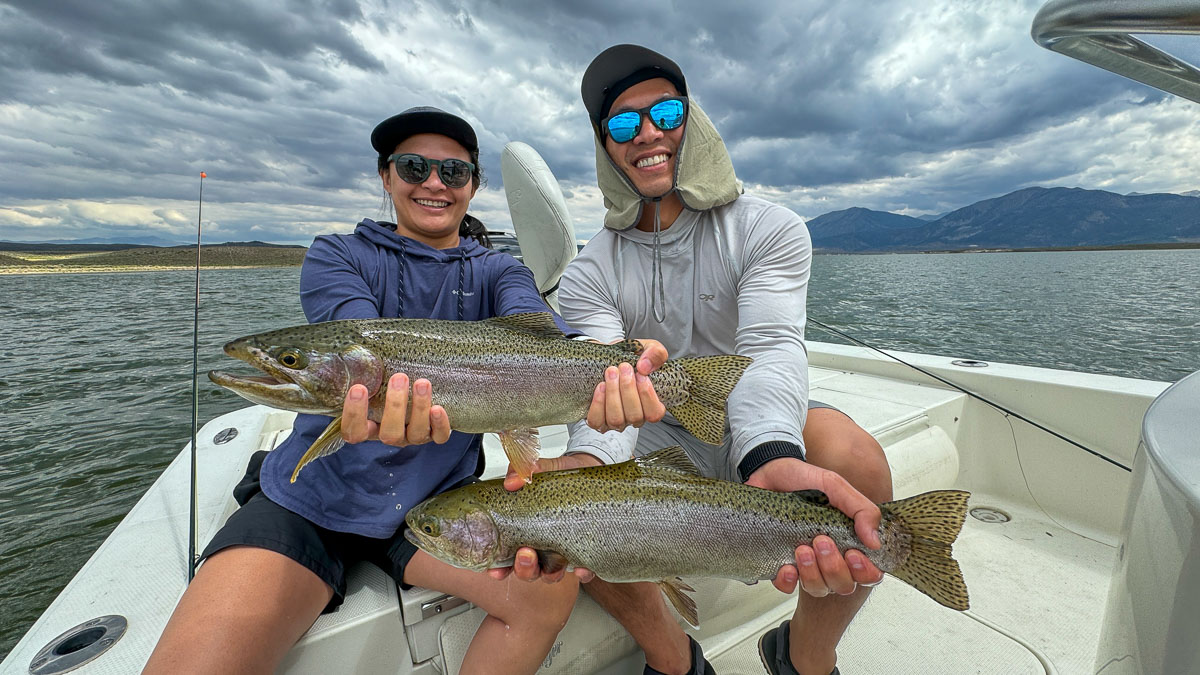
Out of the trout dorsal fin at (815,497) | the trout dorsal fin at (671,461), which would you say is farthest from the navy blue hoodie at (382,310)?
the trout dorsal fin at (815,497)

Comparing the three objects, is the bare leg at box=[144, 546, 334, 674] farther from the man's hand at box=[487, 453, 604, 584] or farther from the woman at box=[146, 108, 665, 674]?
the man's hand at box=[487, 453, 604, 584]

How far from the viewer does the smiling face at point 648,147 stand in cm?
350

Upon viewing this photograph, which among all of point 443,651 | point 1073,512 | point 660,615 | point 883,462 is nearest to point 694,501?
point 660,615

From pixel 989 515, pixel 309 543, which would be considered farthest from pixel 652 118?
pixel 989 515

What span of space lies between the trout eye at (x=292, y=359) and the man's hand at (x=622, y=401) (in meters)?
1.16

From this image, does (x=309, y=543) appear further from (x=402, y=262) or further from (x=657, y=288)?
(x=657, y=288)

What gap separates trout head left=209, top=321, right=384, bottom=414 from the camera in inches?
87.0

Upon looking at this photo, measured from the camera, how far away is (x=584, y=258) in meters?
3.97

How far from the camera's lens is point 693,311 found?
3719mm

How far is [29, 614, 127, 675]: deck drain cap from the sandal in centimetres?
307

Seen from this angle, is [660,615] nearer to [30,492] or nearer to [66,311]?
[30,492]

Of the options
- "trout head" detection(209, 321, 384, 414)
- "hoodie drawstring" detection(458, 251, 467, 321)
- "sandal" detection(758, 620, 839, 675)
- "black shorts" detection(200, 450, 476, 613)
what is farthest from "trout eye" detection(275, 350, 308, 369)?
"sandal" detection(758, 620, 839, 675)

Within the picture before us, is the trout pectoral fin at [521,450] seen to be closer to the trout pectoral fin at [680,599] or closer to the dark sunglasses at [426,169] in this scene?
the trout pectoral fin at [680,599]

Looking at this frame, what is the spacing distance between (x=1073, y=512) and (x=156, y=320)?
38153mm
